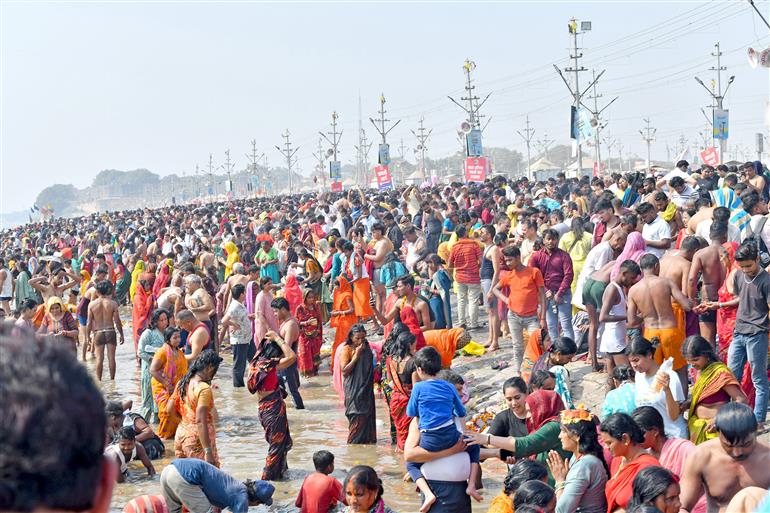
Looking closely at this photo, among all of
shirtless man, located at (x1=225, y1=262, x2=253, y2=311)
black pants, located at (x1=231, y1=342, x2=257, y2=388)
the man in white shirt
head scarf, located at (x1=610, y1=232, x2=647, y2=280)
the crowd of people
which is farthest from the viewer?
shirtless man, located at (x1=225, y1=262, x2=253, y2=311)

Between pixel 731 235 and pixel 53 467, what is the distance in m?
9.94

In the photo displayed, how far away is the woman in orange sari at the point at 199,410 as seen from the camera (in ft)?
26.9

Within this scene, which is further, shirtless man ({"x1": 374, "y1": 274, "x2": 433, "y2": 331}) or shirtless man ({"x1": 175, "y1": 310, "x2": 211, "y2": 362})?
→ shirtless man ({"x1": 374, "y1": 274, "x2": 433, "y2": 331})

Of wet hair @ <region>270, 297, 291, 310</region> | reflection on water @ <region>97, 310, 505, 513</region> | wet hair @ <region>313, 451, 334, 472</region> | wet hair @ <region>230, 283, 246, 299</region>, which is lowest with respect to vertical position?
reflection on water @ <region>97, 310, 505, 513</region>

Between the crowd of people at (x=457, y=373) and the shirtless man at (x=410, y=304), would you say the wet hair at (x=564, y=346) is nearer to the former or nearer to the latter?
the crowd of people at (x=457, y=373)

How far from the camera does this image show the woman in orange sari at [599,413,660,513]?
5371mm

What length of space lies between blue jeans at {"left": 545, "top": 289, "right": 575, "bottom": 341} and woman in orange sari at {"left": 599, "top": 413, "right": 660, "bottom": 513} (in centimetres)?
620

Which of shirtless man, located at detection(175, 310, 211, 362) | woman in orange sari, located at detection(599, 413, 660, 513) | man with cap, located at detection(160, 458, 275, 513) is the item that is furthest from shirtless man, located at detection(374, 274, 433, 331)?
woman in orange sari, located at detection(599, 413, 660, 513)

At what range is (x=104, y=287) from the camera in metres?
13.5

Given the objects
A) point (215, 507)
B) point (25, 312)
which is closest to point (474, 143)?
point (25, 312)

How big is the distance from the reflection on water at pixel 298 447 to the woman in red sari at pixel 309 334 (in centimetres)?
22

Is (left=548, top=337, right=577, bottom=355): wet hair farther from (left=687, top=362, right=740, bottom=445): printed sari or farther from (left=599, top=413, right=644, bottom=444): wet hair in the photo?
(left=599, top=413, right=644, bottom=444): wet hair

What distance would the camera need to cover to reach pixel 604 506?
5.67 m

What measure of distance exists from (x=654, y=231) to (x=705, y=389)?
4.47 m
